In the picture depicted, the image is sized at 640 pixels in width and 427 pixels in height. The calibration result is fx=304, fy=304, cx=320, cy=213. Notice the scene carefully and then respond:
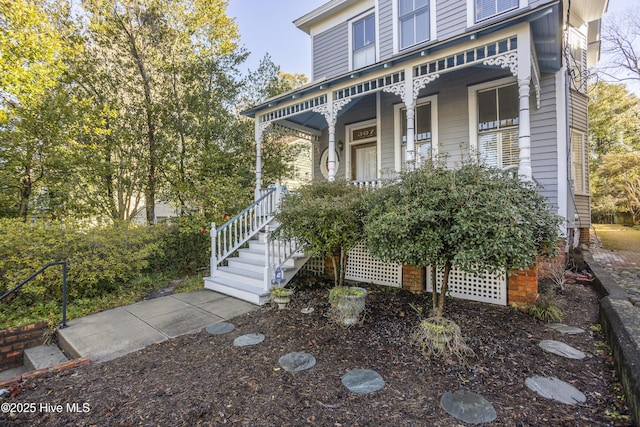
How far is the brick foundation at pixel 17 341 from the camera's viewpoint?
3.75 m

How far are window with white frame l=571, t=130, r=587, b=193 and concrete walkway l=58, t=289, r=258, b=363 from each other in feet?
28.2

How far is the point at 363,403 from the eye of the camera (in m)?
2.42

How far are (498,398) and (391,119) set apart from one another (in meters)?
6.79

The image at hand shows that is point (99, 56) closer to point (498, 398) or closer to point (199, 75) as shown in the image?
point (199, 75)

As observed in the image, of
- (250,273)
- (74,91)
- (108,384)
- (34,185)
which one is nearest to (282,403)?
(108,384)

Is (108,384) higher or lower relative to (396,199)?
lower

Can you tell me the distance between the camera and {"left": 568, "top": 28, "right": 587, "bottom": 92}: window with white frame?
24.7 ft

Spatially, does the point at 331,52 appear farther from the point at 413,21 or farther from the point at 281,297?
the point at 281,297

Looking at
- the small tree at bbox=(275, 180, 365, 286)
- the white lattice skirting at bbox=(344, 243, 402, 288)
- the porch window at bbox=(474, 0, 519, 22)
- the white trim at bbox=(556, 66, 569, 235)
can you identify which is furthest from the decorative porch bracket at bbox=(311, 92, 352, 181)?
the white trim at bbox=(556, 66, 569, 235)

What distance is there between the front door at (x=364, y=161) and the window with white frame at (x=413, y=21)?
2691 millimetres

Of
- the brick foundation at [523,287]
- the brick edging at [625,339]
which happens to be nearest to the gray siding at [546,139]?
the brick edging at [625,339]

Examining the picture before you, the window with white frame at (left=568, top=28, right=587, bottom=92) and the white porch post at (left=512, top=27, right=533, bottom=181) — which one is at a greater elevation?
the window with white frame at (left=568, top=28, right=587, bottom=92)

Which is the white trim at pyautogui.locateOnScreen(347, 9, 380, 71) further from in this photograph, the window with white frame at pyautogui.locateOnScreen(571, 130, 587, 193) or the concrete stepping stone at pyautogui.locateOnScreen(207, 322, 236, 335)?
the concrete stepping stone at pyautogui.locateOnScreen(207, 322, 236, 335)

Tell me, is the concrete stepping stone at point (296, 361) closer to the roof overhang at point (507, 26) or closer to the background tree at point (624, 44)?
the roof overhang at point (507, 26)
